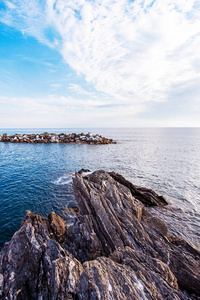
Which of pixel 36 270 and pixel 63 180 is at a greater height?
pixel 36 270

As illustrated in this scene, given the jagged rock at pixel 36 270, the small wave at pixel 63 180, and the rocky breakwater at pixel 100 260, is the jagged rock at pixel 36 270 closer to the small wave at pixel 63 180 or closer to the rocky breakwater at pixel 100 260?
the rocky breakwater at pixel 100 260

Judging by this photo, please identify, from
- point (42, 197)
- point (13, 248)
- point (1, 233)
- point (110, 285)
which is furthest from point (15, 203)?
point (110, 285)

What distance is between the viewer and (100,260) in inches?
283

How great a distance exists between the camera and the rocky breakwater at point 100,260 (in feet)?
19.9

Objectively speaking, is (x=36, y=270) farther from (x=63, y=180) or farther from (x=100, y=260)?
(x=63, y=180)

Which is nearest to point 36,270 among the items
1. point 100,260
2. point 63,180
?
point 100,260

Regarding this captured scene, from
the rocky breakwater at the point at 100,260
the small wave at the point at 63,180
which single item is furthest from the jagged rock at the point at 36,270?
the small wave at the point at 63,180

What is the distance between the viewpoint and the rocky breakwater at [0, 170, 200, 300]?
6.07 meters

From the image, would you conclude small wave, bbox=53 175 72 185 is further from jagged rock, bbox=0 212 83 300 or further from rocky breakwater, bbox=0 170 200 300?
jagged rock, bbox=0 212 83 300

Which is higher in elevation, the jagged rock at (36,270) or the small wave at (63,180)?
the jagged rock at (36,270)

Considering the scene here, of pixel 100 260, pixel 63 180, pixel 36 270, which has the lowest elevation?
pixel 63 180

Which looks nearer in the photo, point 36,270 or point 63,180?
point 36,270

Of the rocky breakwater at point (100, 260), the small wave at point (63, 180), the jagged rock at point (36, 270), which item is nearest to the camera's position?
the rocky breakwater at point (100, 260)

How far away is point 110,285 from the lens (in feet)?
18.8
